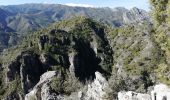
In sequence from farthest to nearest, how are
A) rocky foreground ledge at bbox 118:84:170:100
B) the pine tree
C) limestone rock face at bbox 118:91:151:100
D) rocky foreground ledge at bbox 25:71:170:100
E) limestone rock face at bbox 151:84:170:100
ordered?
limestone rock face at bbox 118:91:151:100 → rocky foreground ledge at bbox 25:71:170:100 → rocky foreground ledge at bbox 118:84:170:100 → limestone rock face at bbox 151:84:170:100 → the pine tree

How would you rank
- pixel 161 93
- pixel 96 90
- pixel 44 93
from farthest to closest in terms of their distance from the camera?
pixel 44 93
pixel 96 90
pixel 161 93

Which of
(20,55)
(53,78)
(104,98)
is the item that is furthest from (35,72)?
(104,98)

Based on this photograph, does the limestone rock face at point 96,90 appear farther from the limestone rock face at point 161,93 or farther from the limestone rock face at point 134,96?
the limestone rock face at point 161,93

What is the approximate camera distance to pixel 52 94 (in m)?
121

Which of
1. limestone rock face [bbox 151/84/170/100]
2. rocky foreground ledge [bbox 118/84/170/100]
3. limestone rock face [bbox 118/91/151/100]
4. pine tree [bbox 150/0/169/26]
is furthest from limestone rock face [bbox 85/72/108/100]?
pine tree [bbox 150/0/169/26]

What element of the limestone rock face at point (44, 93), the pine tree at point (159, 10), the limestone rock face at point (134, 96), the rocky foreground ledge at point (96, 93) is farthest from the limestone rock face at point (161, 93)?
the limestone rock face at point (44, 93)

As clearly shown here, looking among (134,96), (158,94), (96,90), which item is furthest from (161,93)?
(96,90)

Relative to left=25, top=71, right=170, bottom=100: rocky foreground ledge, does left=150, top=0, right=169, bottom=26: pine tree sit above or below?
above

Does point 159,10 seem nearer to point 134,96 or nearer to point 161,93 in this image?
point 161,93

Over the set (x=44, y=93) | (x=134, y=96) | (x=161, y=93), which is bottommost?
(x=44, y=93)

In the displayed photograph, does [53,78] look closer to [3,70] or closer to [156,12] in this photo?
[3,70]

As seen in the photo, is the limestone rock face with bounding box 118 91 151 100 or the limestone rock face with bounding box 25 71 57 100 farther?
the limestone rock face with bounding box 25 71 57 100

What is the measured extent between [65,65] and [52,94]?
74703 mm

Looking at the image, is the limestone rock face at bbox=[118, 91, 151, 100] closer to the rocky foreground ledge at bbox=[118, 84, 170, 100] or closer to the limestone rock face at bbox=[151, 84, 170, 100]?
the rocky foreground ledge at bbox=[118, 84, 170, 100]
